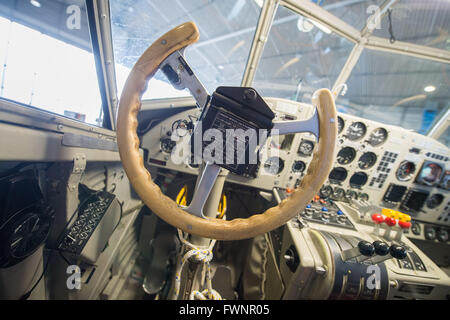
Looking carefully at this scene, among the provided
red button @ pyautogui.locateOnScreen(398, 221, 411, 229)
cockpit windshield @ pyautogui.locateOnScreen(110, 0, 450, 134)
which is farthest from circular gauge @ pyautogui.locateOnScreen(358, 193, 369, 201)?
cockpit windshield @ pyautogui.locateOnScreen(110, 0, 450, 134)

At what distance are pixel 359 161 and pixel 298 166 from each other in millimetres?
645

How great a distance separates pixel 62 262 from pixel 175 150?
3.40 ft

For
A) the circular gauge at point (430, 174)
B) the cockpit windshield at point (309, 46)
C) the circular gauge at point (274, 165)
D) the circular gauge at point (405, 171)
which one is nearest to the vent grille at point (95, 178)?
the cockpit windshield at point (309, 46)

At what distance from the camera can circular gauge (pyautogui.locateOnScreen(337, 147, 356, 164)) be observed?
165cm

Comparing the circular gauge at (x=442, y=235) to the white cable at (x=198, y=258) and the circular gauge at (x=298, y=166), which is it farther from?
the white cable at (x=198, y=258)

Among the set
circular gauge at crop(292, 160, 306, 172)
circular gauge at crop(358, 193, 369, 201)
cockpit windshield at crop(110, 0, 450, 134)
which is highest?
cockpit windshield at crop(110, 0, 450, 134)

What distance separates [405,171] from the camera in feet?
5.70

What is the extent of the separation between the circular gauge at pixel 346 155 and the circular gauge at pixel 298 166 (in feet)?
1.29

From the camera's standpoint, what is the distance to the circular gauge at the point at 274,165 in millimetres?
1572

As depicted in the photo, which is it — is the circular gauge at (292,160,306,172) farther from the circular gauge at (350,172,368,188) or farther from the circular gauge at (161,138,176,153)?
the circular gauge at (161,138,176,153)

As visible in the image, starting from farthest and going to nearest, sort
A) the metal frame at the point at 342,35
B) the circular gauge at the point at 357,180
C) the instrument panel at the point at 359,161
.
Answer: the circular gauge at the point at 357,180 < the instrument panel at the point at 359,161 < the metal frame at the point at 342,35

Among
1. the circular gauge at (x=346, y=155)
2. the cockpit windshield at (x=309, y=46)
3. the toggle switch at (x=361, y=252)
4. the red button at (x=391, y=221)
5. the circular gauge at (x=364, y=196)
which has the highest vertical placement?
the cockpit windshield at (x=309, y=46)

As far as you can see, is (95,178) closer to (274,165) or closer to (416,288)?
(274,165)
